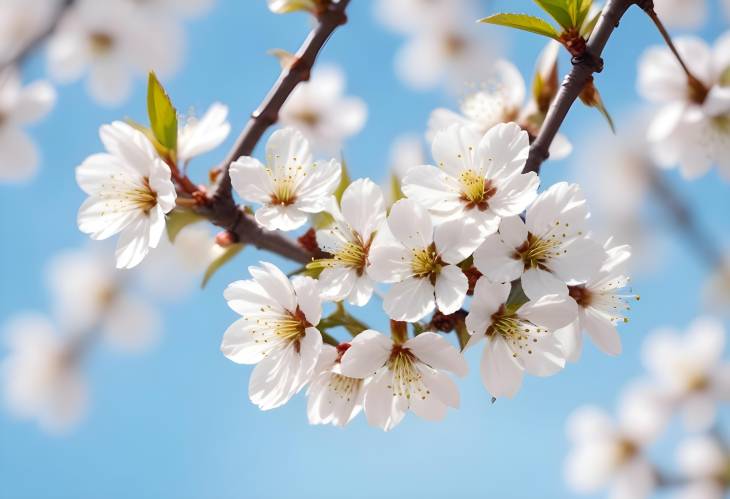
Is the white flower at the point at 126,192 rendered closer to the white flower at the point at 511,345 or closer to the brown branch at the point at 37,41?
the white flower at the point at 511,345

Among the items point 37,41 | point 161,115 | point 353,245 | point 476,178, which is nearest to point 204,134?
point 161,115

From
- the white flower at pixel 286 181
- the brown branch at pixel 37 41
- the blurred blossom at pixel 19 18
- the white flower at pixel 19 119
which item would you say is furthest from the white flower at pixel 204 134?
the blurred blossom at pixel 19 18

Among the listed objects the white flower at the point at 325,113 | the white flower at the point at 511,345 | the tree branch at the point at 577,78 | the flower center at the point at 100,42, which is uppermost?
the tree branch at the point at 577,78

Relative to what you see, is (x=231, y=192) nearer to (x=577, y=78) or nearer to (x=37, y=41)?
(x=577, y=78)

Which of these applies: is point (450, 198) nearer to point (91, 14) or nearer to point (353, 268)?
point (353, 268)

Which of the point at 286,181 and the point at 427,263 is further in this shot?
the point at 286,181
